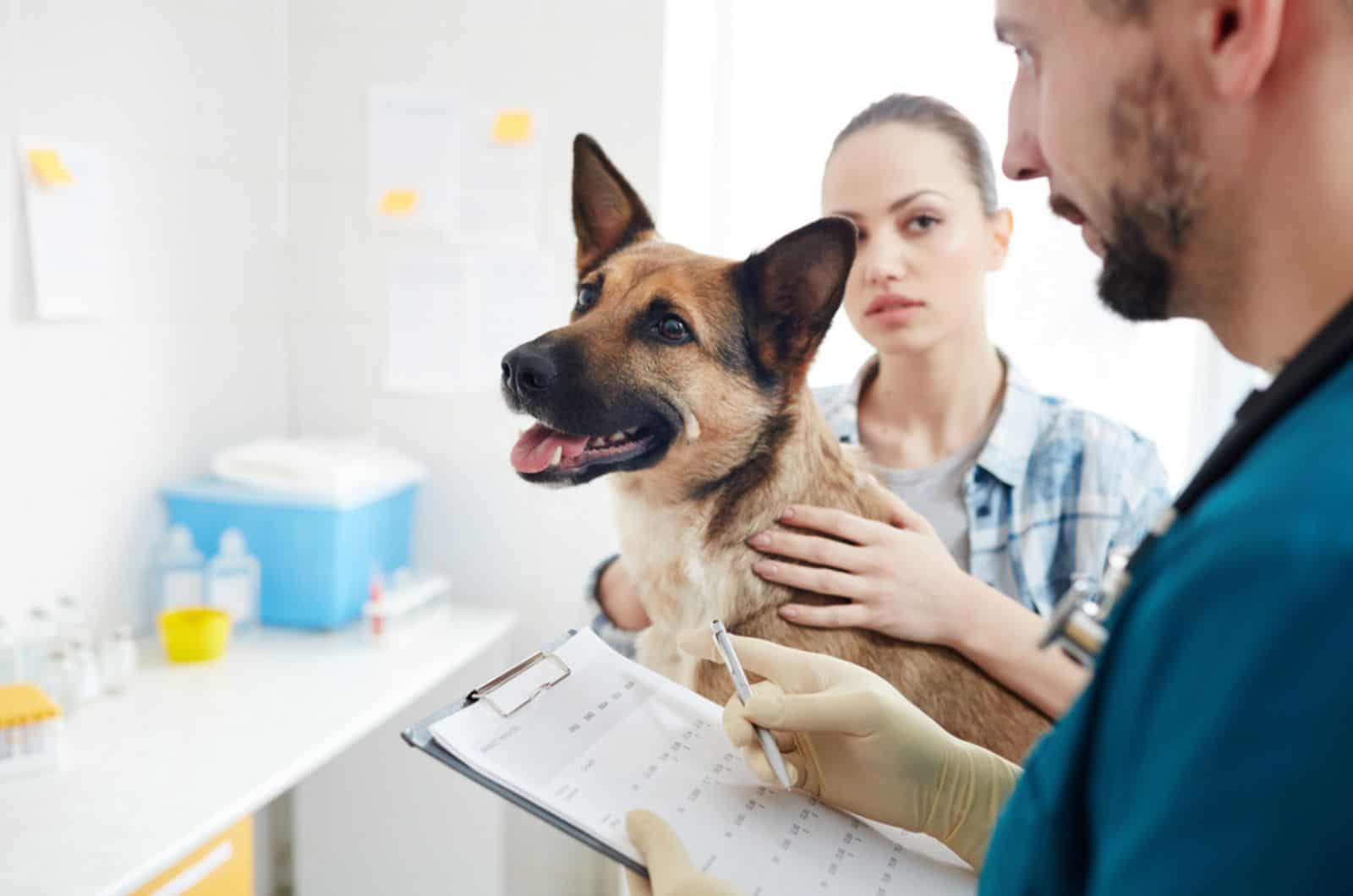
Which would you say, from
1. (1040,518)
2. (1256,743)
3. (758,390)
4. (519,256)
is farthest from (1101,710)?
(519,256)

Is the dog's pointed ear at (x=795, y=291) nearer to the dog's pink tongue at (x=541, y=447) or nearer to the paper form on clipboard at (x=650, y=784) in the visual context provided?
the dog's pink tongue at (x=541, y=447)

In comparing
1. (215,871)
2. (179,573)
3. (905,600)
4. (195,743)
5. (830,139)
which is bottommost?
(215,871)

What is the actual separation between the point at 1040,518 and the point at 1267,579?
889mm

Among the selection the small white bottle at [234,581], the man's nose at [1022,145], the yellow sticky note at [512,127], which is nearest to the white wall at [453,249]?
Result: the yellow sticky note at [512,127]

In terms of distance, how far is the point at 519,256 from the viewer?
2158 millimetres

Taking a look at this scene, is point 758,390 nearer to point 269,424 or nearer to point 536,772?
point 536,772

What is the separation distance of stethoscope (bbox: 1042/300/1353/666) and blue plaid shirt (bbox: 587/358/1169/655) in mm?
717

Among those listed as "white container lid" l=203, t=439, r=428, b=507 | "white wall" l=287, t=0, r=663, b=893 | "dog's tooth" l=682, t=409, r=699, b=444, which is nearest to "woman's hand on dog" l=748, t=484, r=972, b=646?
"dog's tooth" l=682, t=409, r=699, b=444

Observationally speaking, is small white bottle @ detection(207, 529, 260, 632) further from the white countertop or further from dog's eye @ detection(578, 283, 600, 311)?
dog's eye @ detection(578, 283, 600, 311)

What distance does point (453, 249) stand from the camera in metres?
2.21

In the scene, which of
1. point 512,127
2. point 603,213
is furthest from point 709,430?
point 512,127

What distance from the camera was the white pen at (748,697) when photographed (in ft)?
2.55

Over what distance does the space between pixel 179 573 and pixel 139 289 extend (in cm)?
62

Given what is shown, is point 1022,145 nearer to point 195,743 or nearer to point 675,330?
point 675,330
